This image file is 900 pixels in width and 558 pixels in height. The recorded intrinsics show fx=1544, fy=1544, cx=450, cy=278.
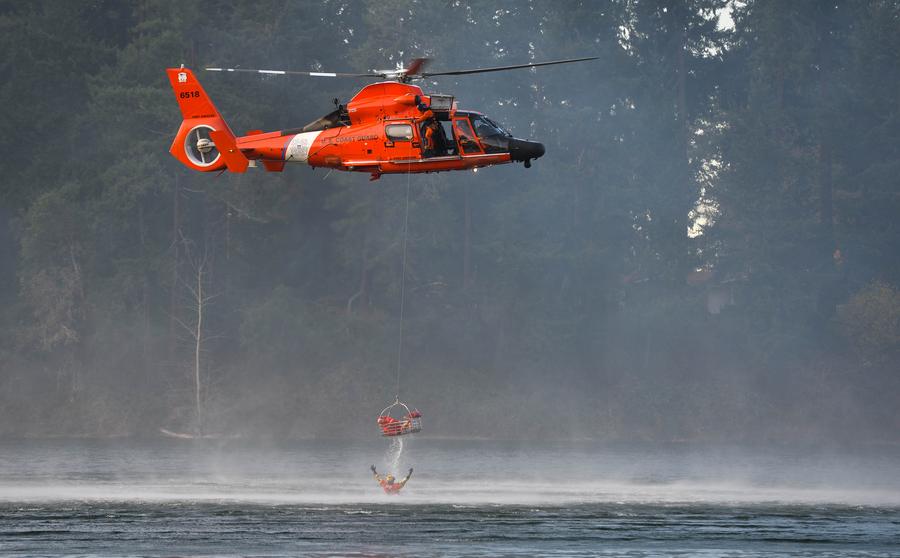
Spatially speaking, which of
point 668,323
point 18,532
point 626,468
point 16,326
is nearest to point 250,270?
point 16,326

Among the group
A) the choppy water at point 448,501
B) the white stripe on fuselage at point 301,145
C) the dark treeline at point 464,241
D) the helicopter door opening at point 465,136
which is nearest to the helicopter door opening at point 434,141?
the helicopter door opening at point 465,136

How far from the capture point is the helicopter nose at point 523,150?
45.5m

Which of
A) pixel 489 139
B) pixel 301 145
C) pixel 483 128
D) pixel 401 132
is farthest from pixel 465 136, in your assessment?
pixel 301 145

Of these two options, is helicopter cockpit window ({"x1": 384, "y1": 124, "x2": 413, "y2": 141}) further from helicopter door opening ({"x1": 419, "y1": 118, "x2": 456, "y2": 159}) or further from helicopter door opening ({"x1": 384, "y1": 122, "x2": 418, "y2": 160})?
helicopter door opening ({"x1": 419, "y1": 118, "x2": 456, "y2": 159})

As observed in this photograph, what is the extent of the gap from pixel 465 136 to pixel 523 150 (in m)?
1.77

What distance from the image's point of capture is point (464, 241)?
97625 mm

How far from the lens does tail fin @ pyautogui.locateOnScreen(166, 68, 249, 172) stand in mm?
47438

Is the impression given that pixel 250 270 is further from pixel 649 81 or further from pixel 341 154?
pixel 341 154

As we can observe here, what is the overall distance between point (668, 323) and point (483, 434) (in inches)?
634

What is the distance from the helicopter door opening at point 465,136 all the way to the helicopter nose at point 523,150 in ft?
3.27

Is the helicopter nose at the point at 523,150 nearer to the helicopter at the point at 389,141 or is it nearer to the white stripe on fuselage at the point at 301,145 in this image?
the helicopter at the point at 389,141

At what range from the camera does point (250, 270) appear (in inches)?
3834

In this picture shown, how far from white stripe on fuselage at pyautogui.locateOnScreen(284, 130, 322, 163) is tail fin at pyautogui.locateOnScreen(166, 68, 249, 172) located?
155cm

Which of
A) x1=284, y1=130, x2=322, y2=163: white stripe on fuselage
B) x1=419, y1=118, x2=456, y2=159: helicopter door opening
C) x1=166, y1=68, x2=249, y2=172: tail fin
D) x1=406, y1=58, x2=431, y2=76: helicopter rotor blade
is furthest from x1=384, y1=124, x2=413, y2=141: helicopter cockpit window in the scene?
x1=166, y1=68, x2=249, y2=172: tail fin
